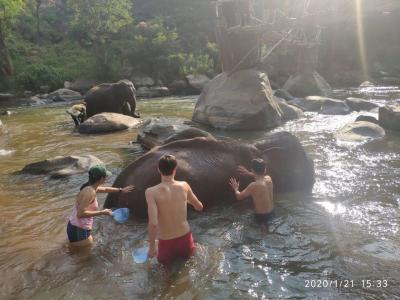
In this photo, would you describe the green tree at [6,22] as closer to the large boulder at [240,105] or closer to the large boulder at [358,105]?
the large boulder at [240,105]

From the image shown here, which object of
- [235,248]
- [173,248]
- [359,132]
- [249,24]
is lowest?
[235,248]

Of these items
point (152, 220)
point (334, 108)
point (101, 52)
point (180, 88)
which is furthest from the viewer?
point (101, 52)

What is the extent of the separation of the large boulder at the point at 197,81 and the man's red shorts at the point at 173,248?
2938 centimetres

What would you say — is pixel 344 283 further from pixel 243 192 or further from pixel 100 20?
pixel 100 20

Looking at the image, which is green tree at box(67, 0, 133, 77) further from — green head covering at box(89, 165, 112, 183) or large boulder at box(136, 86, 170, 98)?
green head covering at box(89, 165, 112, 183)

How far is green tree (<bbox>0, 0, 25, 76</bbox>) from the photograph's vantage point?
3425 centimetres

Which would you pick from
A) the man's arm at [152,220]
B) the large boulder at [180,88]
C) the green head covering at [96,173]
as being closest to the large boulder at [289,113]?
the green head covering at [96,173]

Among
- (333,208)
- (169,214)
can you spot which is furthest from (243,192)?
(169,214)

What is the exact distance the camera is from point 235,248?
5.38 meters

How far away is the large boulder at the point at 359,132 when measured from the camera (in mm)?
11938

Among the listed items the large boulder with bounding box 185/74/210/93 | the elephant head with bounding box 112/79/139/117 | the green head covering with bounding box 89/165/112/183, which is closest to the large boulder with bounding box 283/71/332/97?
the large boulder with bounding box 185/74/210/93

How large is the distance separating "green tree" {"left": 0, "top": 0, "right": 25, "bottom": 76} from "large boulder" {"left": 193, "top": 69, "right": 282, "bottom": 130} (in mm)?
25800

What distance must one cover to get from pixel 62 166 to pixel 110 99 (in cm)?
861

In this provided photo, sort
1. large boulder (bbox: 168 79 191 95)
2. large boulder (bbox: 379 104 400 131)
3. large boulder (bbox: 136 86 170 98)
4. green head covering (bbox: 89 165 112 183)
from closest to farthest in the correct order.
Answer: green head covering (bbox: 89 165 112 183) → large boulder (bbox: 379 104 400 131) → large boulder (bbox: 136 86 170 98) → large boulder (bbox: 168 79 191 95)
